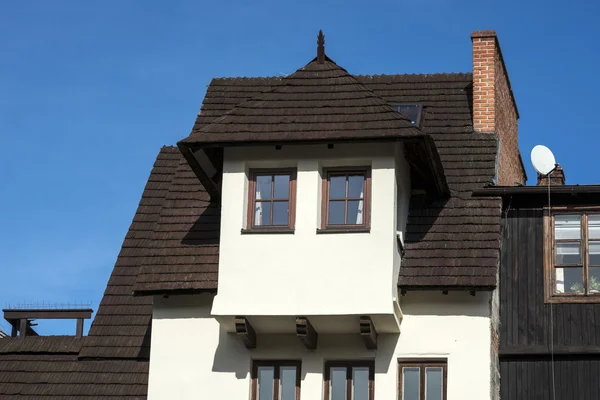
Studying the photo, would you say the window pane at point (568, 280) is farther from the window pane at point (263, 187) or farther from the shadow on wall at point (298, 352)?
the window pane at point (263, 187)

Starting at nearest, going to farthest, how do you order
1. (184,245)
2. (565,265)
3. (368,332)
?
(368,332)
(565,265)
(184,245)

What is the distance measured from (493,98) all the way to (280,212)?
5.86 meters

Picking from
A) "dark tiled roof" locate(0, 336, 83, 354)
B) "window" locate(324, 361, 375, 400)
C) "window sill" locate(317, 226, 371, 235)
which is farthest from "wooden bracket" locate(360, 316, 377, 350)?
"dark tiled roof" locate(0, 336, 83, 354)

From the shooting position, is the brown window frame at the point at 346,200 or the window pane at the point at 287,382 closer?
the brown window frame at the point at 346,200

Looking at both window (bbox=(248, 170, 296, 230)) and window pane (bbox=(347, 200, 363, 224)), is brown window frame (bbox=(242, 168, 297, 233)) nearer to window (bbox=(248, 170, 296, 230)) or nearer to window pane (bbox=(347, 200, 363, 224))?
window (bbox=(248, 170, 296, 230))

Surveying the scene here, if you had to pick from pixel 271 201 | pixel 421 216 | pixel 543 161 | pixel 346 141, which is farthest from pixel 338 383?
pixel 543 161

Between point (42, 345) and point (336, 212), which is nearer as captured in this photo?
point (336, 212)

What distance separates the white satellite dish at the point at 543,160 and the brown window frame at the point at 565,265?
8.76 ft

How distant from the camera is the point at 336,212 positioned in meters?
23.1

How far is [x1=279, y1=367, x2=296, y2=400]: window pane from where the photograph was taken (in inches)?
909

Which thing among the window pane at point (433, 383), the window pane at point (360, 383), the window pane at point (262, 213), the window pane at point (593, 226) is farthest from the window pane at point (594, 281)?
the window pane at point (262, 213)

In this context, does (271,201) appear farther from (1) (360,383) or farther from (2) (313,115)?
(1) (360,383)

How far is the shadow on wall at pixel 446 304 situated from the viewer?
23016 mm

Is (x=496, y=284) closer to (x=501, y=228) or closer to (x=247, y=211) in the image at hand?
(x=501, y=228)
